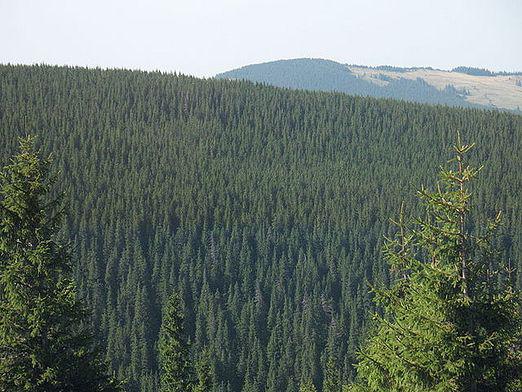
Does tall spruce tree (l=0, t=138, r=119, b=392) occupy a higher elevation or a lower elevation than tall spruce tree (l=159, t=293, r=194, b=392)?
higher

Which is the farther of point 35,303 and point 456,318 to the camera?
point 35,303

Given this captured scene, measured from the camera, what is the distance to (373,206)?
199750 millimetres

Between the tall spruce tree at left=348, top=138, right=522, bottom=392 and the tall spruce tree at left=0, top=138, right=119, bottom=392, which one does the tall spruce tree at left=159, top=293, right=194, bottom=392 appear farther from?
the tall spruce tree at left=348, top=138, right=522, bottom=392

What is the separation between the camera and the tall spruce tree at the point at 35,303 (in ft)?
55.3

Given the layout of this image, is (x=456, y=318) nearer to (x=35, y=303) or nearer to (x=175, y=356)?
(x=35, y=303)

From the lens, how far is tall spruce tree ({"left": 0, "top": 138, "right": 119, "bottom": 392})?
1686 cm

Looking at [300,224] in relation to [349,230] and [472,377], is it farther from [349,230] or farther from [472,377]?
[472,377]

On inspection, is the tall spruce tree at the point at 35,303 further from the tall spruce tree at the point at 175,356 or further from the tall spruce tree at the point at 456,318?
the tall spruce tree at the point at 175,356

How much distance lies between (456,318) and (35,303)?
12012mm

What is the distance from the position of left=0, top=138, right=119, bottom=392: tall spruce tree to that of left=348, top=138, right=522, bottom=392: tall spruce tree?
376 inches

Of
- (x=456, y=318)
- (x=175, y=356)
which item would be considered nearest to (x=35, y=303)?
(x=456, y=318)

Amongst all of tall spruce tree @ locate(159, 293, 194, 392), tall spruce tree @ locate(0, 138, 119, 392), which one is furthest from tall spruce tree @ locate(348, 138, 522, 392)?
tall spruce tree @ locate(159, 293, 194, 392)

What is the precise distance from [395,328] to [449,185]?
3913 millimetres

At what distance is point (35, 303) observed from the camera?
1716 cm
